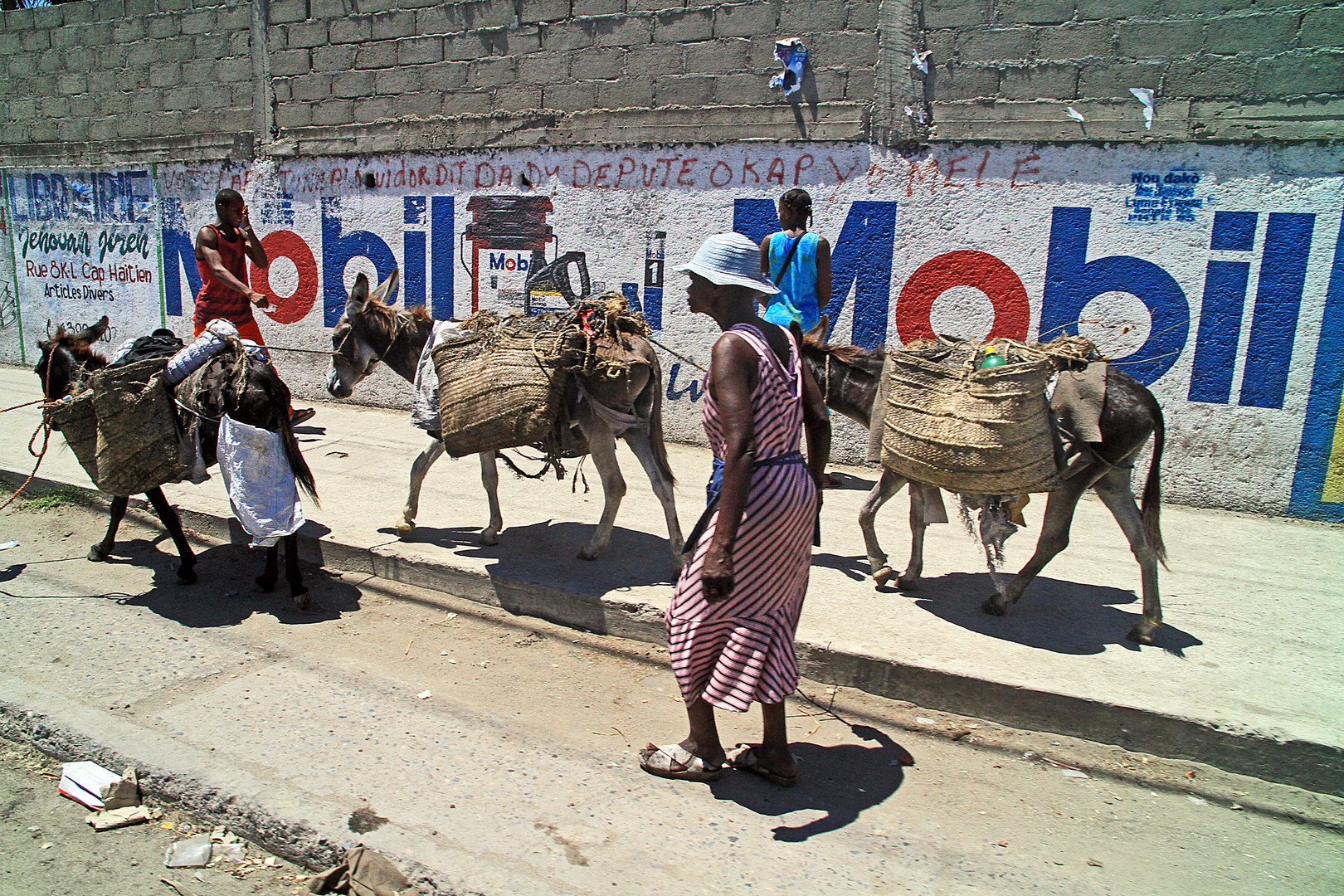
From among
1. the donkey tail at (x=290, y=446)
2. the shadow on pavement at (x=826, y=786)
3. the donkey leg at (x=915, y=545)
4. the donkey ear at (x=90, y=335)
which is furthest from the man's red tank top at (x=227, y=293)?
the shadow on pavement at (x=826, y=786)

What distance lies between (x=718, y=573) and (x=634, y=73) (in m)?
6.44

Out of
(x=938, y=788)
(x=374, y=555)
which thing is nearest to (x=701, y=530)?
(x=938, y=788)

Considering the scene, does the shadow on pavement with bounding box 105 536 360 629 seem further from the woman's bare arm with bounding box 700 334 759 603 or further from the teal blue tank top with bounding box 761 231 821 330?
the teal blue tank top with bounding box 761 231 821 330

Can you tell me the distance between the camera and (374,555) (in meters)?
5.17

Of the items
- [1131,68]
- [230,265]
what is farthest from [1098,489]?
[230,265]

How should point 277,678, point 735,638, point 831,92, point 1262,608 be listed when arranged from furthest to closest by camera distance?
point 831,92 < point 1262,608 < point 277,678 < point 735,638

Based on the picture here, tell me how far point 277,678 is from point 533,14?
6886 mm

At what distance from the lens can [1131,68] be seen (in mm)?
6266

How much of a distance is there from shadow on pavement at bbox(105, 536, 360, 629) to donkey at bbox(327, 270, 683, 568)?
2.02ft

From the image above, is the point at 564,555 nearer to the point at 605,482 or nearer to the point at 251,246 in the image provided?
the point at 605,482

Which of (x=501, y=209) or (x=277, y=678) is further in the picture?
(x=501, y=209)

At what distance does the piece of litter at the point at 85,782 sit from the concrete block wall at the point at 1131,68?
6733mm

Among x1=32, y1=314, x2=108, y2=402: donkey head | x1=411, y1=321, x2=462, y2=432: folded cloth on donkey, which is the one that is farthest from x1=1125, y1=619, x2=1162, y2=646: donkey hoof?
x1=32, y1=314, x2=108, y2=402: donkey head

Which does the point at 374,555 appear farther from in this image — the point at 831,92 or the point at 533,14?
the point at 533,14
